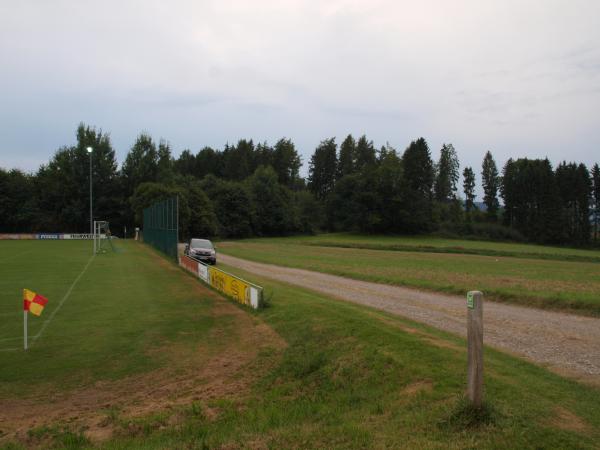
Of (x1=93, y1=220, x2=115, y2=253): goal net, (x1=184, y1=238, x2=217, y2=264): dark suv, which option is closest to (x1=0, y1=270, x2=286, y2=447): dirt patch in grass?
(x1=184, y1=238, x2=217, y2=264): dark suv

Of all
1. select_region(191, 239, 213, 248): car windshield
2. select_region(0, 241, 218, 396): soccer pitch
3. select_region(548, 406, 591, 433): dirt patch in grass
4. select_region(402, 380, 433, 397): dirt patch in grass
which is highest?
select_region(191, 239, 213, 248): car windshield

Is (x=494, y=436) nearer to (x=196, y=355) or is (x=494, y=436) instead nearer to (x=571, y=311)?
(x=196, y=355)

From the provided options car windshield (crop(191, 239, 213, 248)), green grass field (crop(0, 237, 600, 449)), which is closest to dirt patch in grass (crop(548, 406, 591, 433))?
green grass field (crop(0, 237, 600, 449))

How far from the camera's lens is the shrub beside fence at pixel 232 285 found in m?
15.6

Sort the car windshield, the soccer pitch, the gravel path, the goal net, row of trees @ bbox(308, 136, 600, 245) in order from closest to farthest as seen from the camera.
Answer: the gravel path → the soccer pitch → the car windshield → the goal net → row of trees @ bbox(308, 136, 600, 245)

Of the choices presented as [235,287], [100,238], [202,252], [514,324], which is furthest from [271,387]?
[100,238]

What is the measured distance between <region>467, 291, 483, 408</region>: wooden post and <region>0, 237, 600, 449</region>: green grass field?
22 cm

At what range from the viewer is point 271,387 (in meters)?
8.54

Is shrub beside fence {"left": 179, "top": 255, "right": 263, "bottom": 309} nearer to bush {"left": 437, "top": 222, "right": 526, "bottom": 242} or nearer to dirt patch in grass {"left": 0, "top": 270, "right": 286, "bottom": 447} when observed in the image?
dirt patch in grass {"left": 0, "top": 270, "right": 286, "bottom": 447}

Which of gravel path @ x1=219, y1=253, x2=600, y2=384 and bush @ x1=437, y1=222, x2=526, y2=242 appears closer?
gravel path @ x1=219, y1=253, x2=600, y2=384

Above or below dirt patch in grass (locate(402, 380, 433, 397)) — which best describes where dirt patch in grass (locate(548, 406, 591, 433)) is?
above

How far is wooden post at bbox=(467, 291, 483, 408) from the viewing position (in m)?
5.35

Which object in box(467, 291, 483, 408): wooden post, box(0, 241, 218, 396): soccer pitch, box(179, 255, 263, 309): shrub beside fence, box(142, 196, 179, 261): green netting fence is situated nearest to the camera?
box(467, 291, 483, 408): wooden post

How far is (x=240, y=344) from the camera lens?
38.4ft
